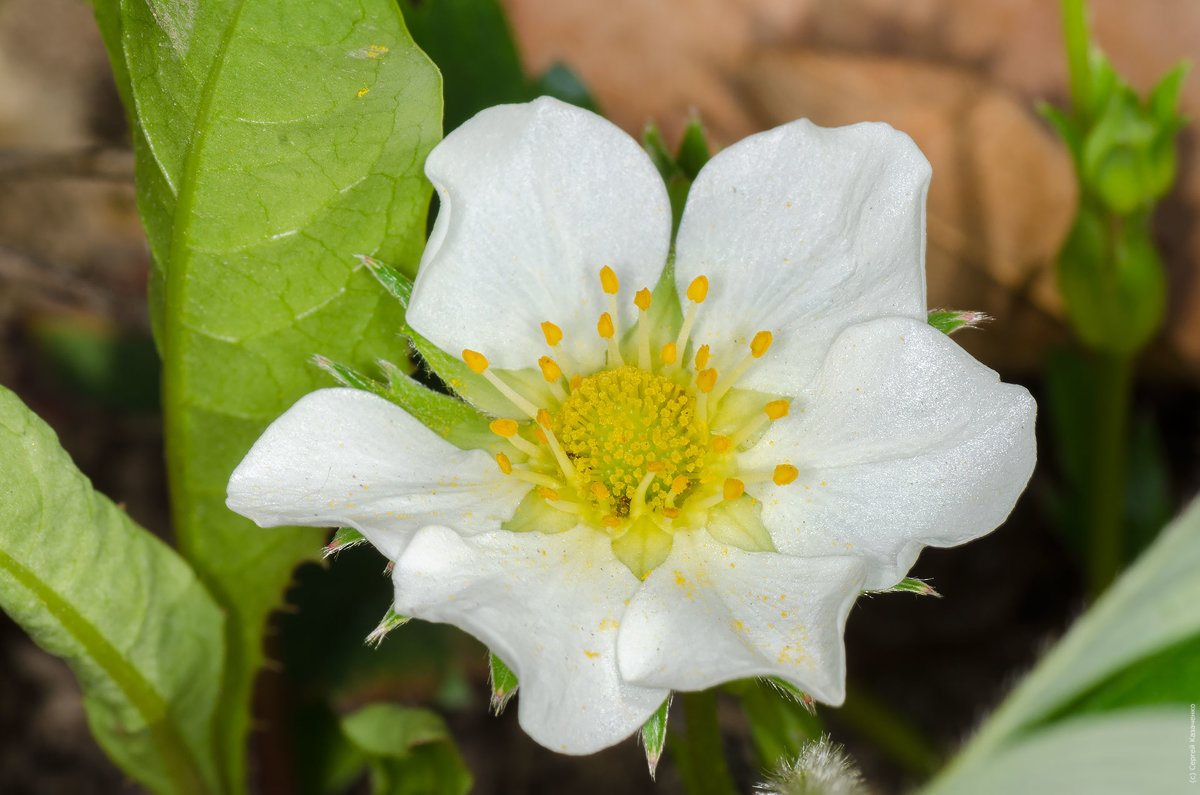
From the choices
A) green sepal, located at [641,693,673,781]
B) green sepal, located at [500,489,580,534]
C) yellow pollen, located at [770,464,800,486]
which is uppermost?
yellow pollen, located at [770,464,800,486]

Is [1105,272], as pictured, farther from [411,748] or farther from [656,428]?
[411,748]

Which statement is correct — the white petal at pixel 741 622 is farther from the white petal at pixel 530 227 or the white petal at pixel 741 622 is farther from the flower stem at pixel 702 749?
the white petal at pixel 530 227

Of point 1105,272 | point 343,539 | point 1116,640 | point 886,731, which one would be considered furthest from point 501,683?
point 1105,272

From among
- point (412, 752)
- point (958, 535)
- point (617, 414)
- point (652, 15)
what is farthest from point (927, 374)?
point (652, 15)

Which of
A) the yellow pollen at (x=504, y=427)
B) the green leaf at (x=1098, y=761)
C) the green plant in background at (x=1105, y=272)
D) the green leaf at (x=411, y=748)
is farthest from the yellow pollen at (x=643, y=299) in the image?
the green plant in background at (x=1105, y=272)

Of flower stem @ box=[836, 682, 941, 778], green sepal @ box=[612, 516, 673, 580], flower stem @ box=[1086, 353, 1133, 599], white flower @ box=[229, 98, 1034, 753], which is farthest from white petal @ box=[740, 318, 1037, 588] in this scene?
flower stem @ box=[1086, 353, 1133, 599]

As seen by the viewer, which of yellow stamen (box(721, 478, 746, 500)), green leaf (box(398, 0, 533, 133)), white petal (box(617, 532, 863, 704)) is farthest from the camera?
green leaf (box(398, 0, 533, 133))

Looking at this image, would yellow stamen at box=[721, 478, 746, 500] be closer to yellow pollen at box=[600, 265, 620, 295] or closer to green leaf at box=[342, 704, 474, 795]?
yellow pollen at box=[600, 265, 620, 295]
